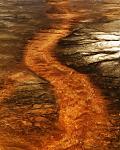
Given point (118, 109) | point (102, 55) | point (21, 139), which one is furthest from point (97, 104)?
point (102, 55)

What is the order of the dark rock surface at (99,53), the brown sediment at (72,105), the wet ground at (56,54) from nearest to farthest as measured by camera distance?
the brown sediment at (72,105)
the wet ground at (56,54)
the dark rock surface at (99,53)

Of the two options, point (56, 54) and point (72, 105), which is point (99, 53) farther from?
point (72, 105)

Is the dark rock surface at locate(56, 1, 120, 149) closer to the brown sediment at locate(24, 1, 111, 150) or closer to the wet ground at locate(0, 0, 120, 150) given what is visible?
the wet ground at locate(0, 0, 120, 150)

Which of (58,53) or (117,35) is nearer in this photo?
(58,53)

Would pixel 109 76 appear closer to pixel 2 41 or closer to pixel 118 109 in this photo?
pixel 118 109

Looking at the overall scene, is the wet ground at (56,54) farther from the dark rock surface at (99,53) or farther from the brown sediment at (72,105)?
the brown sediment at (72,105)

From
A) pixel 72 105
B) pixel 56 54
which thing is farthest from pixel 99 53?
pixel 72 105

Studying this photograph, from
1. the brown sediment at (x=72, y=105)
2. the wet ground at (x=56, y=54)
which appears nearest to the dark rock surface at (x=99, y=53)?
the wet ground at (x=56, y=54)
